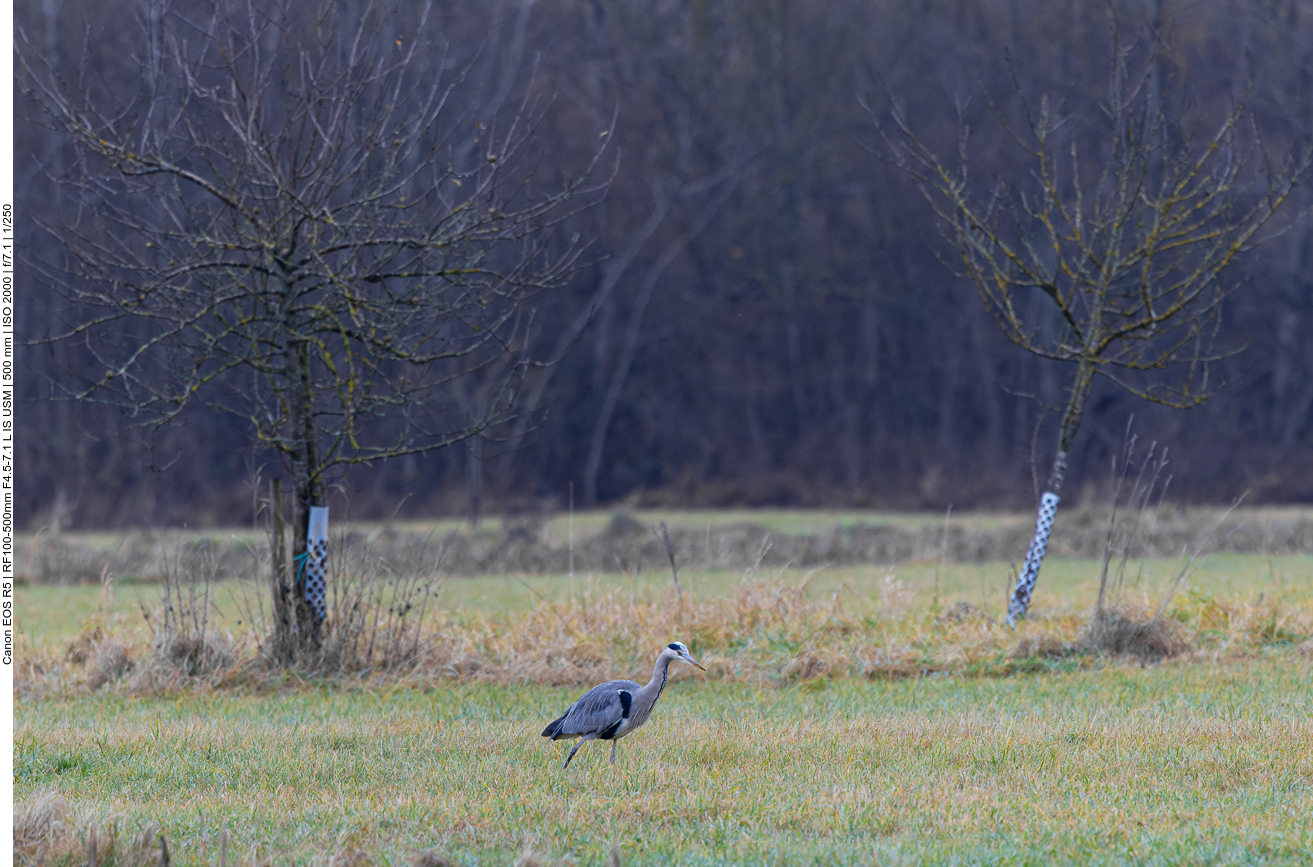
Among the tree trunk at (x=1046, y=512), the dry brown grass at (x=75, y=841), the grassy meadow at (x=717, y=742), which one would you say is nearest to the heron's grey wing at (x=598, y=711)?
the grassy meadow at (x=717, y=742)

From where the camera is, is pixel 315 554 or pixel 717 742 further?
pixel 315 554

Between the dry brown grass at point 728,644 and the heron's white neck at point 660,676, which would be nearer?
the heron's white neck at point 660,676

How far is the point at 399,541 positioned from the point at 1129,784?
61.5 feet

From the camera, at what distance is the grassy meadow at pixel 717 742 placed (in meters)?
5.46

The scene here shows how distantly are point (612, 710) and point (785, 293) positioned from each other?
36847 millimetres

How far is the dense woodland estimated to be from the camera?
121ft

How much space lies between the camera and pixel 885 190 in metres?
42.1

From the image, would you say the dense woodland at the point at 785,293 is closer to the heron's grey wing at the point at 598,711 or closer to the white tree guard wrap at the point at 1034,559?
the white tree guard wrap at the point at 1034,559

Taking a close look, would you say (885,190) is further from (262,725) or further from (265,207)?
(262,725)

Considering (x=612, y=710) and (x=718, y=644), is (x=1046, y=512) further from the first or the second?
(x=612, y=710)

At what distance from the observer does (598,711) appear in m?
6.39

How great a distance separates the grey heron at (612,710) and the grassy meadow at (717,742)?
282 mm

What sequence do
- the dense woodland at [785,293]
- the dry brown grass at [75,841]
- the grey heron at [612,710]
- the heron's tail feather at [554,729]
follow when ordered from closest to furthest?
the dry brown grass at [75,841] → the grey heron at [612,710] → the heron's tail feather at [554,729] → the dense woodland at [785,293]

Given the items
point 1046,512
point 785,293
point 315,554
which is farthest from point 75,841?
point 785,293
